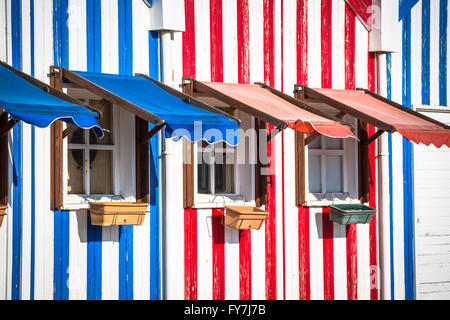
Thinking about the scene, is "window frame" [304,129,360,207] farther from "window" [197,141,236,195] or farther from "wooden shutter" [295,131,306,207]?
"window" [197,141,236,195]

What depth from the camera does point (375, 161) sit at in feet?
30.3

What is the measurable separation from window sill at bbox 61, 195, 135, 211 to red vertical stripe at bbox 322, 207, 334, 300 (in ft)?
8.24

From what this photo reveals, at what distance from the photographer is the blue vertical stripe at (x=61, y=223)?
7207 mm

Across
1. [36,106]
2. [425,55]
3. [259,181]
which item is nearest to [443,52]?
[425,55]

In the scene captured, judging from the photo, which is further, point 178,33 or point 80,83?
point 178,33

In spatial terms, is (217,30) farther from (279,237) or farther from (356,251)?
(356,251)

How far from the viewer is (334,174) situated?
919 centimetres

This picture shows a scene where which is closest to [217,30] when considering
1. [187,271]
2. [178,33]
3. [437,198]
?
[178,33]

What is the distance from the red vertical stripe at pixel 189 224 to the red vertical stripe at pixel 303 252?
140cm

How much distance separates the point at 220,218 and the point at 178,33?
6.94 ft

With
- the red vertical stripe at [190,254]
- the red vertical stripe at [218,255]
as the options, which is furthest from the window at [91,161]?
the red vertical stripe at [218,255]

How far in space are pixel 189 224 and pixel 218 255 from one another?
519mm

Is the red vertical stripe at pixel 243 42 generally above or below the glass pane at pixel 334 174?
above

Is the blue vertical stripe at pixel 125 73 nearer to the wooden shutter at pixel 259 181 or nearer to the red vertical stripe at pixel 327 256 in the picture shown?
the wooden shutter at pixel 259 181
